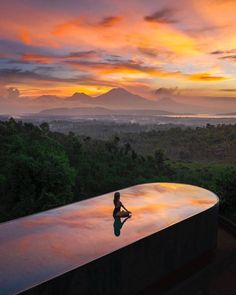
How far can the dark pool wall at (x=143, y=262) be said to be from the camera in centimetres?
761

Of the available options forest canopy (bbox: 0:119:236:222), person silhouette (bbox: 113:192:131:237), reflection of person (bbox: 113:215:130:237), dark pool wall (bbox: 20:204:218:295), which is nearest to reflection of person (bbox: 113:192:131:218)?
person silhouette (bbox: 113:192:131:237)

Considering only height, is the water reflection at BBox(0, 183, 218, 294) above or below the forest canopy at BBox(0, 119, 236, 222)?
above

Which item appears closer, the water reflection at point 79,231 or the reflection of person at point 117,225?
the water reflection at point 79,231

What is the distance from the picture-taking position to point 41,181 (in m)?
23.6

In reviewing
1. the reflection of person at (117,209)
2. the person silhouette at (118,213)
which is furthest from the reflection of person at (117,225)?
the reflection of person at (117,209)

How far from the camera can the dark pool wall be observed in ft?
25.0

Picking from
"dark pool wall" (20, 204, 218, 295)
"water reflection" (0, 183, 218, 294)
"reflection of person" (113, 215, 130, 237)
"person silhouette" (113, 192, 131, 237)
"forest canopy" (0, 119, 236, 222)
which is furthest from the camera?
"forest canopy" (0, 119, 236, 222)

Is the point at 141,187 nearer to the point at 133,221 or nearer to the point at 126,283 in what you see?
the point at 133,221

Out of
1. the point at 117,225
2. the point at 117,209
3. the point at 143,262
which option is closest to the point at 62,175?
the point at 117,209

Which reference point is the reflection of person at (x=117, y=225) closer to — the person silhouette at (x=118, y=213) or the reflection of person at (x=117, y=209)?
the person silhouette at (x=118, y=213)

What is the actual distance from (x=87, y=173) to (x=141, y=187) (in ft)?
67.2

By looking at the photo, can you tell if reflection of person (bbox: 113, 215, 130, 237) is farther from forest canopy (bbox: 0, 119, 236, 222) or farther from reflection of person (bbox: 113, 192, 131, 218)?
forest canopy (bbox: 0, 119, 236, 222)

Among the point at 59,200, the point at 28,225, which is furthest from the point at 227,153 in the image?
the point at 28,225

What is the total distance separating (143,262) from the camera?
8961mm
